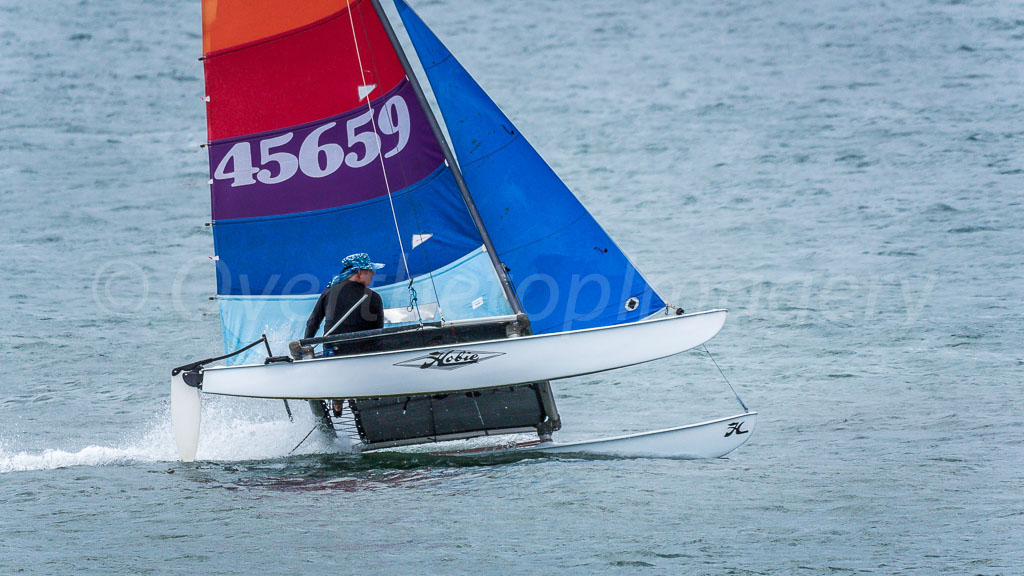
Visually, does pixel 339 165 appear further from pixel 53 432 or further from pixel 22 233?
pixel 22 233

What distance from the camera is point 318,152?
1044 centimetres

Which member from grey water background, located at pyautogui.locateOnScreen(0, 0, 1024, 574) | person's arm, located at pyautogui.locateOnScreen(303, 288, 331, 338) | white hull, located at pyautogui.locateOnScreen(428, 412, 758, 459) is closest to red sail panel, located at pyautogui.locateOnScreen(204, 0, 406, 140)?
person's arm, located at pyautogui.locateOnScreen(303, 288, 331, 338)

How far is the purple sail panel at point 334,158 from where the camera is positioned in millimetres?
10383

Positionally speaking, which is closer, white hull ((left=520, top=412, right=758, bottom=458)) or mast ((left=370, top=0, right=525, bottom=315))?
white hull ((left=520, top=412, right=758, bottom=458))

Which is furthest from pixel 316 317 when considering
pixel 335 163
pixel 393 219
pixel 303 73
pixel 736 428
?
pixel 736 428

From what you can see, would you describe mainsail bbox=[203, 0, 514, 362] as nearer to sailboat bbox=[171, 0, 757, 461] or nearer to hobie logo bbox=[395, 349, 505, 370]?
sailboat bbox=[171, 0, 757, 461]

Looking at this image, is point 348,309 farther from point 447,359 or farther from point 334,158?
point 334,158

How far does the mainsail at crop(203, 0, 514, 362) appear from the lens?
10.3 metres

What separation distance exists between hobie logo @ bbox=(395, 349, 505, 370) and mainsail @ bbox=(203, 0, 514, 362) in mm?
1426

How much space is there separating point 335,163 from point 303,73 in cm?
77

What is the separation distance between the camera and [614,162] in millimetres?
24172

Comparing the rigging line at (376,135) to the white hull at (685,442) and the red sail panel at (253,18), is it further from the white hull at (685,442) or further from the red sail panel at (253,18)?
the white hull at (685,442)

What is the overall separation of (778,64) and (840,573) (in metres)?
23.6

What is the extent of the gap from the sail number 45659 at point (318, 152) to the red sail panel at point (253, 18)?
0.83 m
